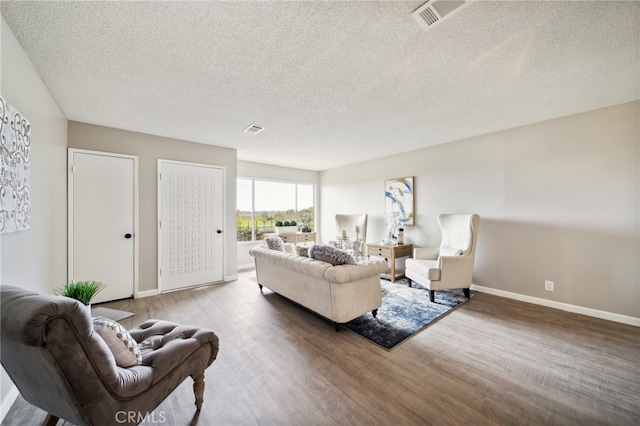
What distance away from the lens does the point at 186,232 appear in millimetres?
4270

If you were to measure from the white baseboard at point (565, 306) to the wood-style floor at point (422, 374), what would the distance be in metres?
0.13

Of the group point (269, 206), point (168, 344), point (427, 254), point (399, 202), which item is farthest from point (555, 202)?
point (269, 206)

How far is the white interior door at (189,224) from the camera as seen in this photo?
406 cm

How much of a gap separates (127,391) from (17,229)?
1523 millimetres

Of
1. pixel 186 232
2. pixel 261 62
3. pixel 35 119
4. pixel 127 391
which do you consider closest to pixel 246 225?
pixel 186 232

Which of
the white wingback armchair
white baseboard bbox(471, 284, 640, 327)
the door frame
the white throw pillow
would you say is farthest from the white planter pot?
white baseboard bbox(471, 284, 640, 327)

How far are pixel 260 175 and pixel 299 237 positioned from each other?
1850mm

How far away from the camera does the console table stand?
6.09 meters

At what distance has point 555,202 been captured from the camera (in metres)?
3.32

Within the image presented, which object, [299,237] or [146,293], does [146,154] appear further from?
[299,237]

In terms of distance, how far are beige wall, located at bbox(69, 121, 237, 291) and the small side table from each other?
347cm

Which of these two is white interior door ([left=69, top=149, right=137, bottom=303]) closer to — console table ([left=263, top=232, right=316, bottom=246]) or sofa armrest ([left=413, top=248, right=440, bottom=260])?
console table ([left=263, top=232, right=316, bottom=246])

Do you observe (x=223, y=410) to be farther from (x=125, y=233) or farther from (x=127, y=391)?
(x=125, y=233)

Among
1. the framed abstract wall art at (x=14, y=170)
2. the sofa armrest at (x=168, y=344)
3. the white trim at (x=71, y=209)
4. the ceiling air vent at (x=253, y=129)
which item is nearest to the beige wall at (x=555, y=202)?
the ceiling air vent at (x=253, y=129)
